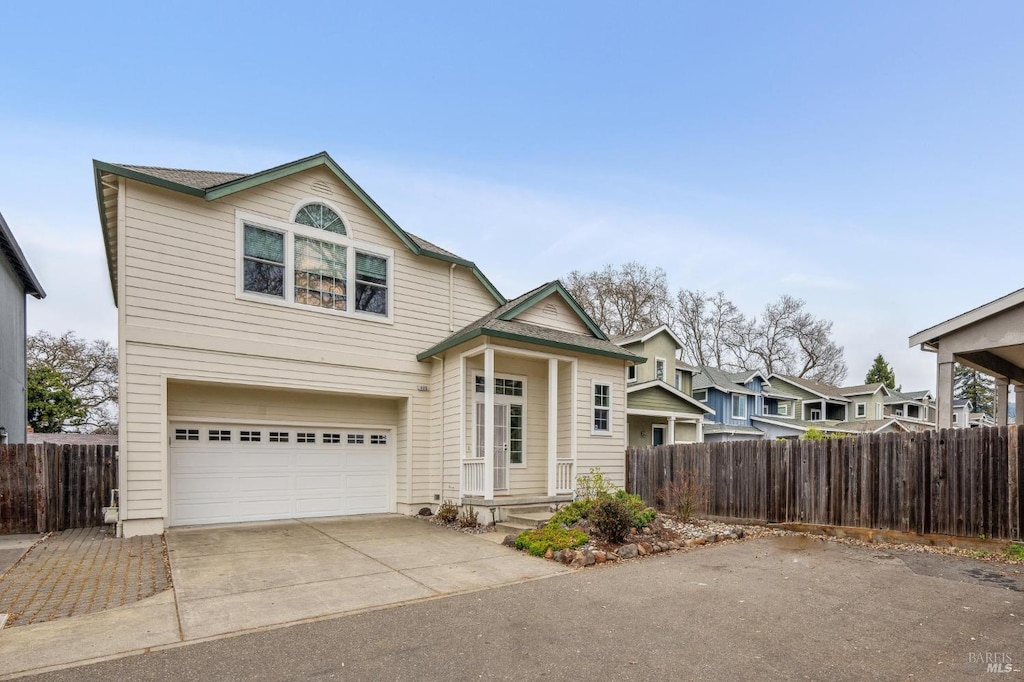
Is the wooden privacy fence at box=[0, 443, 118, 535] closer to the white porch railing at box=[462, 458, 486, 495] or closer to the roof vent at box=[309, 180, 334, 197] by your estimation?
the roof vent at box=[309, 180, 334, 197]

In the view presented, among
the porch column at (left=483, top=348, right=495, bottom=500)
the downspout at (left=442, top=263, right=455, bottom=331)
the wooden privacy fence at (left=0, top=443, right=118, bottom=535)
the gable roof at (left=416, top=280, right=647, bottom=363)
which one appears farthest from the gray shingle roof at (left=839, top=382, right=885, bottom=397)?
the wooden privacy fence at (left=0, top=443, right=118, bottom=535)

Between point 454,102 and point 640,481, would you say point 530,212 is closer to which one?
point 454,102

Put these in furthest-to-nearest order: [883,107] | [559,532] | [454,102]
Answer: [454,102]
[883,107]
[559,532]

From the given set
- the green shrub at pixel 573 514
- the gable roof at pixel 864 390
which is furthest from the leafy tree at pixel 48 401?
the gable roof at pixel 864 390

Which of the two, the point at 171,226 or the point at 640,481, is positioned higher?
the point at 171,226

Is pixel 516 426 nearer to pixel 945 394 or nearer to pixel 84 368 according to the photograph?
pixel 945 394

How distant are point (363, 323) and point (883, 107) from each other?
39.8ft

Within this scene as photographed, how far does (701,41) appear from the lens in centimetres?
1304

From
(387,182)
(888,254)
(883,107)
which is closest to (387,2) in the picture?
(387,182)

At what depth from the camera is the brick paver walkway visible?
5328 millimetres

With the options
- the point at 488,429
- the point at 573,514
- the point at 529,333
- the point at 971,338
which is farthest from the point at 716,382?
the point at 573,514

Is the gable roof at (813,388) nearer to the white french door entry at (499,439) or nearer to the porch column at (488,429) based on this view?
the white french door entry at (499,439)

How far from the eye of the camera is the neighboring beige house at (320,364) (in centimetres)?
926

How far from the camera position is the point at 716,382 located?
28312mm
